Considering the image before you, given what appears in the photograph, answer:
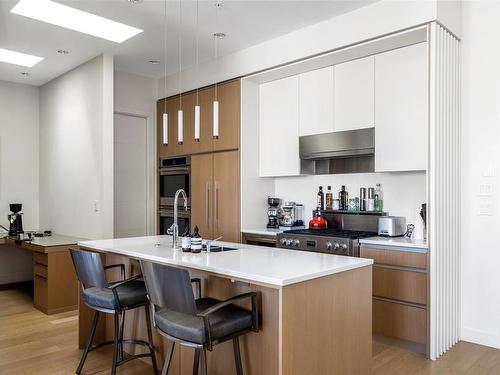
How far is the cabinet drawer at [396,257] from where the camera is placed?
3.28 m

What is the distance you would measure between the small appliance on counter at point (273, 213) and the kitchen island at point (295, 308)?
2.04 metres

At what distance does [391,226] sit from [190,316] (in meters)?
2.22

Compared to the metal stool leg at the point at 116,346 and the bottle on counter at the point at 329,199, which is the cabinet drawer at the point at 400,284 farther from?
the metal stool leg at the point at 116,346

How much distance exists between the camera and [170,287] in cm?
213

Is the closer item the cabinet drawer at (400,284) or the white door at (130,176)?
the cabinet drawer at (400,284)

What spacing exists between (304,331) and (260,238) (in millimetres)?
2403

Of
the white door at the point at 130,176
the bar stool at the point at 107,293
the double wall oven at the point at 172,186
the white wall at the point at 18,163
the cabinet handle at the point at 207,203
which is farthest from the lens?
the white wall at the point at 18,163

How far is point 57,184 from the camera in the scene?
5.63 metres

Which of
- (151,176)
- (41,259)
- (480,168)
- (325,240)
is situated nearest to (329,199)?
(325,240)

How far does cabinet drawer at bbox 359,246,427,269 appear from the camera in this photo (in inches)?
129

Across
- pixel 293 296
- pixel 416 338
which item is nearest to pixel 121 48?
pixel 293 296

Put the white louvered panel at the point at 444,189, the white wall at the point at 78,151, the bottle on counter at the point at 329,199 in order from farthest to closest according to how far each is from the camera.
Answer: the white wall at the point at 78,151 < the bottle on counter at the point at 329,199 < the white louvered panel at the point at 444,189

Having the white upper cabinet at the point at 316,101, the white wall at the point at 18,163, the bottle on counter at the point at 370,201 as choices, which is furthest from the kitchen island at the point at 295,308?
the white wall at the point at 18,163

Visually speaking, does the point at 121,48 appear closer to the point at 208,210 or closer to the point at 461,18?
the point at 208,210
